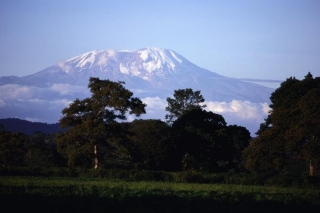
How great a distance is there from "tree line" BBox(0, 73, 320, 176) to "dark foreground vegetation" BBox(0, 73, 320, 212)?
0.09 metres

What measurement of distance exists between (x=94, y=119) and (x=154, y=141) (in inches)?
441

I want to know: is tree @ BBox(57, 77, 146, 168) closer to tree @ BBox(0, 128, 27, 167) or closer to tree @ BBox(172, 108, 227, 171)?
tree @ BBox(0, 128, 27, 167)

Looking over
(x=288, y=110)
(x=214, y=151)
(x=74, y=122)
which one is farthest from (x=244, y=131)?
(x=74, y=122)

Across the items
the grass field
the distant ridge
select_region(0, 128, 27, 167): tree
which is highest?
the distant ridge

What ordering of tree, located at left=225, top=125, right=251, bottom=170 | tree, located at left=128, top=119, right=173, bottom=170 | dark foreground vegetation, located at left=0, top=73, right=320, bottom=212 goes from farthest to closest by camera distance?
tree, located at left=225, top=125, right=251, bottom=170 < tree, located at left=128, top=119, right=173, bottom=170 < dark foreground vegetation, located at left=0, top=73, right=320, bottom=212

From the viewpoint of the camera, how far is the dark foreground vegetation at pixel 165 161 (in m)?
18.1

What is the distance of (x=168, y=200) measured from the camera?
59.6ft

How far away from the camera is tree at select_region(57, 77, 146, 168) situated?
39375mm

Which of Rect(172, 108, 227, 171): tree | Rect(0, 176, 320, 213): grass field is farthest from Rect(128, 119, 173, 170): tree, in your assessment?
Rect(0, 176, 320, 213): grass field

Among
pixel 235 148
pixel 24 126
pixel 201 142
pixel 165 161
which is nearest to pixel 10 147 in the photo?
pixel 165 161

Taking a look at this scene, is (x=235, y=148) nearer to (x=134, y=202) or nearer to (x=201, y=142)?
(x=201, y=142)

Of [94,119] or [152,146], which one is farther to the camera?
[152,146]

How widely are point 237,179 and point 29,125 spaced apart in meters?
63.9

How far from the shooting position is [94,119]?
40.2 meters
